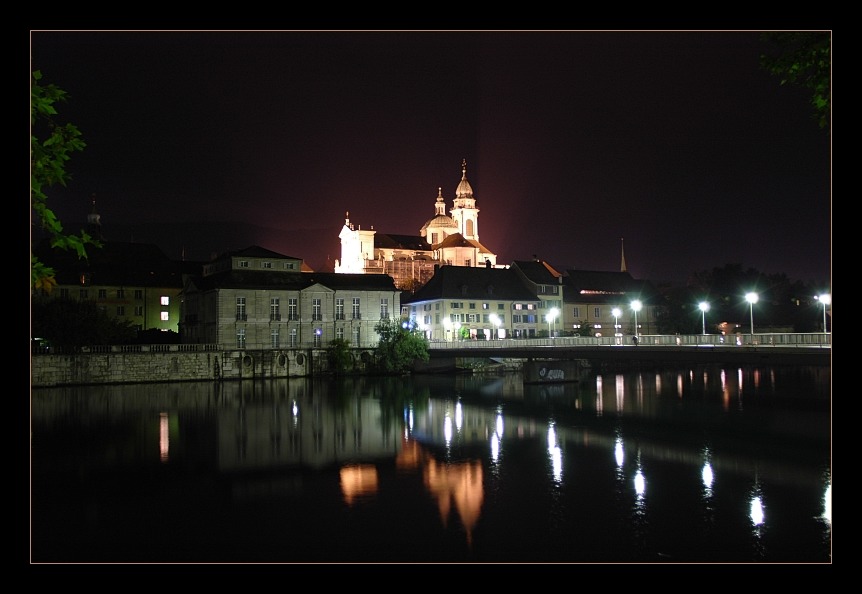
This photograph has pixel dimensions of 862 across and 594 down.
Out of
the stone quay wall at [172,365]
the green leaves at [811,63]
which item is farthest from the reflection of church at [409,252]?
the green leaves at [811,63]

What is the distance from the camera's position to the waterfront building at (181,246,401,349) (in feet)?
260

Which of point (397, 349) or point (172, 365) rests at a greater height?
point (397, 349)

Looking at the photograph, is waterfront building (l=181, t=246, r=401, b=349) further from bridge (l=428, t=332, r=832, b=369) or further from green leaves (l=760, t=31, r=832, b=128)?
green leaves (l=760, t=31, r=832, b=128)

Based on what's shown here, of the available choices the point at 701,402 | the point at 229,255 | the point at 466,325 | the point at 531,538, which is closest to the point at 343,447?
the point at 531,538

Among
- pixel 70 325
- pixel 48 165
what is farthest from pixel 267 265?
pixel 48 165

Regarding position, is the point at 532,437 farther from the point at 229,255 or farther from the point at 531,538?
the point at 229,255

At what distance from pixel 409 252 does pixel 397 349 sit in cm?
7922

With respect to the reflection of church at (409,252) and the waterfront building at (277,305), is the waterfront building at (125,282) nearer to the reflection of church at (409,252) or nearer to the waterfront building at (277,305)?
the waterfront building at (277,305)

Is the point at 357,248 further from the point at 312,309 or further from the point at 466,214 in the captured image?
the point at 312,309

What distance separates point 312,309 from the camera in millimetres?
83062

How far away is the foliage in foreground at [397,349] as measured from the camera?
80688mm
